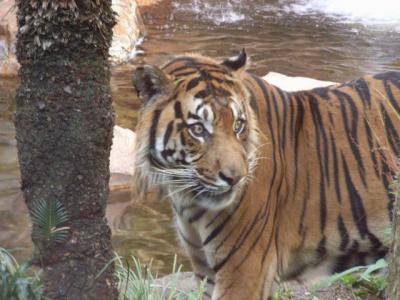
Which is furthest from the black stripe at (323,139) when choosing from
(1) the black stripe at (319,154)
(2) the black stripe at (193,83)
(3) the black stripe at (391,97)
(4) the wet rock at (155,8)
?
(4) the wet rock at (155,8)

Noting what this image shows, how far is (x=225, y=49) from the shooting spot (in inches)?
448

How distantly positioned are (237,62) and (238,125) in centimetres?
39

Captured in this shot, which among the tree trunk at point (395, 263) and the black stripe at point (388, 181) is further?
the black stripe at point (388, 181)

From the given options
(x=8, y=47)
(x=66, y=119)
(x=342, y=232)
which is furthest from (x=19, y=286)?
(x=8, y=47)

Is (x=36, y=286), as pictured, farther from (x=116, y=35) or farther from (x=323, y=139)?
(x=116, y=35)

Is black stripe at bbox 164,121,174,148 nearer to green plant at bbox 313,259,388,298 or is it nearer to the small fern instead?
the small fern

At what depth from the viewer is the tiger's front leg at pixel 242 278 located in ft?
13.6

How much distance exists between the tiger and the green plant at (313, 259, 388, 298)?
0.07m

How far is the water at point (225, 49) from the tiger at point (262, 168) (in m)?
1.80

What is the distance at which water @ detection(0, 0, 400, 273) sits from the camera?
21.4 ft

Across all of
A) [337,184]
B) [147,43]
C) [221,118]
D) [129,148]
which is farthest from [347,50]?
[221,118]

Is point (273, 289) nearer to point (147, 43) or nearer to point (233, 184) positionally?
point (233, 184)

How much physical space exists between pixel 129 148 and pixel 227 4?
7124 mm

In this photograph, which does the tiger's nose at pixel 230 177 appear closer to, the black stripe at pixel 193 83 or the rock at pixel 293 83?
the black stripe at pixel 193 83
